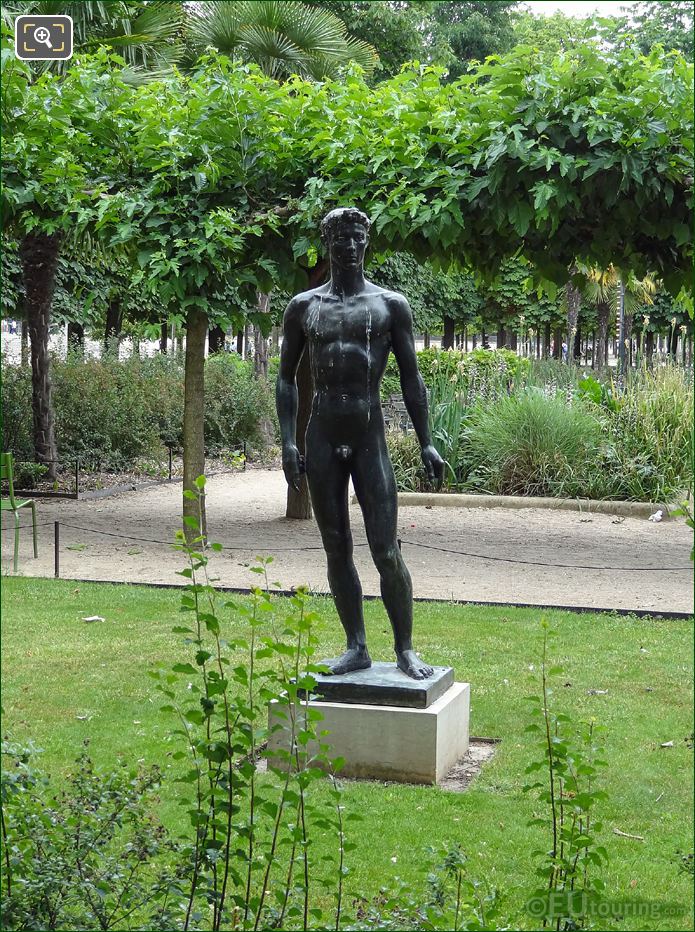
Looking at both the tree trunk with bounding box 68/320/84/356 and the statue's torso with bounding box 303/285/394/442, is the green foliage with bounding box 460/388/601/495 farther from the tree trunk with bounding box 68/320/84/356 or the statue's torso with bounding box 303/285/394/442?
A: the statue's torso with bounding box 303/285/394/442

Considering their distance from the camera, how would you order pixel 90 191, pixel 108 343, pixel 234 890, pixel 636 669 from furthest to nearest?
pixel 108 343, pixel 90 191, pixel 636 669, pixel 234 890

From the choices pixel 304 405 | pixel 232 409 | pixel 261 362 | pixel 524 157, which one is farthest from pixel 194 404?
pixel 261 362

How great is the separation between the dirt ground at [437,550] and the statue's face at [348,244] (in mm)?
3806

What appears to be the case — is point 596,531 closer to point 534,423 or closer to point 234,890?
point 534,423

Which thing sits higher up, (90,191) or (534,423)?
(90,191)

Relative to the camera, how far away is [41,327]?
16.2 metres

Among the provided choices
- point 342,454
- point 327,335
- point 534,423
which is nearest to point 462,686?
point 342,454

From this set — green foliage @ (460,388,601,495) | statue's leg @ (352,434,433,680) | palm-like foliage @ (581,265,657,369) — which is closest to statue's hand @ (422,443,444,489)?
statue's leg @ (352,434,433,680)

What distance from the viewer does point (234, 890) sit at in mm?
4129

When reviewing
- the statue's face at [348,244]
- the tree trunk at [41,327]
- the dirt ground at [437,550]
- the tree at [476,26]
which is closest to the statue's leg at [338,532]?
the statue's face at [348,244]

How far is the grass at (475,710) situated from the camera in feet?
14.9

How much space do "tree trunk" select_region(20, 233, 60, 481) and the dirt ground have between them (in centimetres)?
140

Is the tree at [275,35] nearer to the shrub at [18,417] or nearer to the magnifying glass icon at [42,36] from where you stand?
the shrub at [18,417]

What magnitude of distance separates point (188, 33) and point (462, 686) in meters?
15.7
